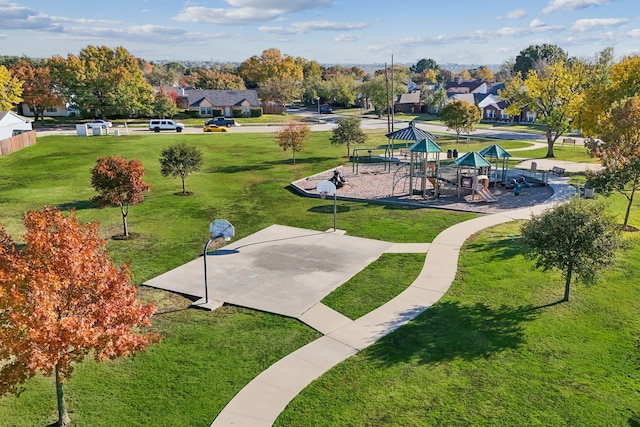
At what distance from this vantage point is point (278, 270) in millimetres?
18750

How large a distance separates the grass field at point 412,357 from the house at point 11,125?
37906 millimetres

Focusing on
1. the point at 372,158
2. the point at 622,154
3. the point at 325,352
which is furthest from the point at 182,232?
the point at 372,158

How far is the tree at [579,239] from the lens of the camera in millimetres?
14898

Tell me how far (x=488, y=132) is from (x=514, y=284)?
54453 millimetres

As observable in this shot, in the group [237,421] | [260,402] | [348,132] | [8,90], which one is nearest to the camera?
[237,421]

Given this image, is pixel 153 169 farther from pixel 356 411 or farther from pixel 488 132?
pixel 488 132

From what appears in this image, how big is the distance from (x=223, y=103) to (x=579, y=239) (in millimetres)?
81630

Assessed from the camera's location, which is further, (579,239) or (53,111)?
(53,111)

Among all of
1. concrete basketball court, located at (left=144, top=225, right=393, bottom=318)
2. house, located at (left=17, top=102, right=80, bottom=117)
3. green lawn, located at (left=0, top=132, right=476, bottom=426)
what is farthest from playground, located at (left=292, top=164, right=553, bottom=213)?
house, located at (left=17, top=102, right=80, bottom=117)

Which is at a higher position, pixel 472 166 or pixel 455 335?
pixel 472 166

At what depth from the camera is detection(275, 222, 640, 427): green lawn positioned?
1085 cm

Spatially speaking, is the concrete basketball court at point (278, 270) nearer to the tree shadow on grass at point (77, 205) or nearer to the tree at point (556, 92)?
the tree shadow on grass at point (77, 205)

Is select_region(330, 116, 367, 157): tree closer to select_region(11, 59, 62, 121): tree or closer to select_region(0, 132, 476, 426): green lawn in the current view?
select_region(0, 132, 476, 426): green lawn

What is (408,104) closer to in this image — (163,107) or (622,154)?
(163,107)
